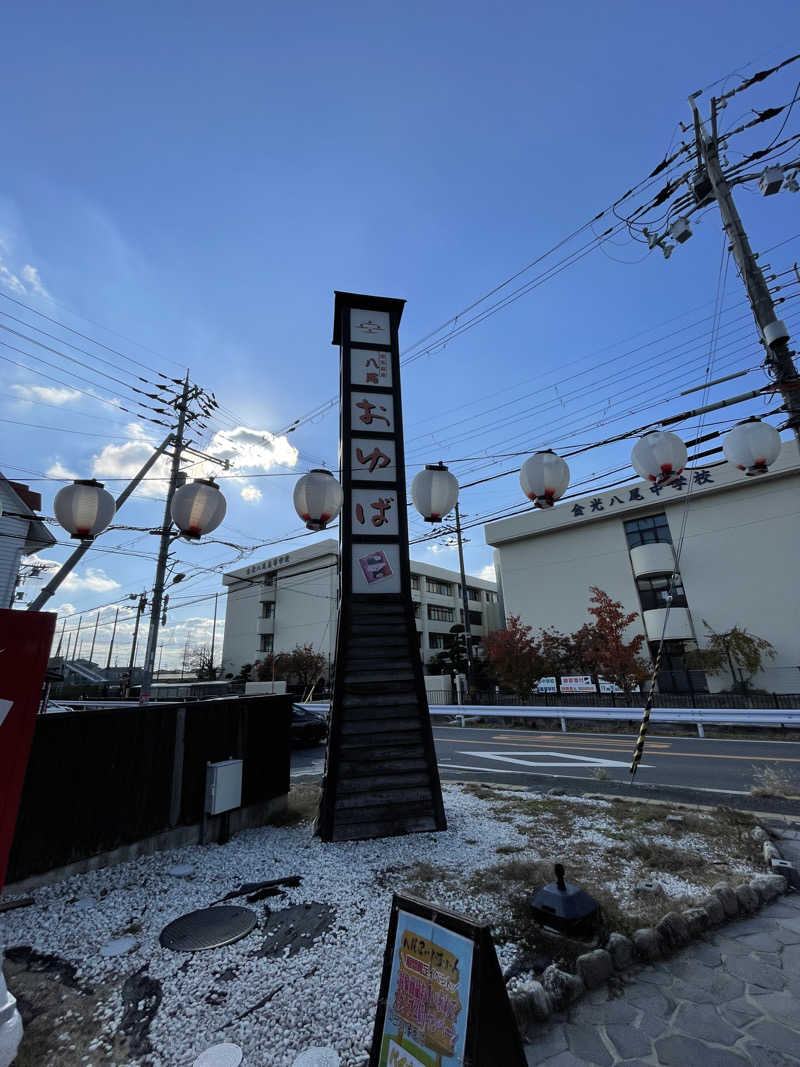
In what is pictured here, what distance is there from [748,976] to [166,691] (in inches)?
1115

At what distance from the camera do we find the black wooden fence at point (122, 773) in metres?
4.42

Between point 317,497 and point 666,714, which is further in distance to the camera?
point 666,714

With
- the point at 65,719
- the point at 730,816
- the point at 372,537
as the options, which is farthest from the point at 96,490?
the point at 730,816

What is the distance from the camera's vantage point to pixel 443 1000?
77.8 inches

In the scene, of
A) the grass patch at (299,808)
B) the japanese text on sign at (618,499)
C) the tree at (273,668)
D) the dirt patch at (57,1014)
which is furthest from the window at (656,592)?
the tree at (273,668)

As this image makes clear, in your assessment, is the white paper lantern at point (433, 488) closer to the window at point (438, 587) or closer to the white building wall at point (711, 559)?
the white building wall at point (711, 559)

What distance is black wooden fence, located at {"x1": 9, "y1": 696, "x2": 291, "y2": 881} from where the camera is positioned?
14.5ft

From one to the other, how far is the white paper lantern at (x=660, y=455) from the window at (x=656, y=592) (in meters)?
21.8

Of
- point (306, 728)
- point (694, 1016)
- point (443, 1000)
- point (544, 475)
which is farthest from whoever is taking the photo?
point (306, 728)

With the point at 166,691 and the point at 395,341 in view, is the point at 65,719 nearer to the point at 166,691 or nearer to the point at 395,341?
the point at 395,341

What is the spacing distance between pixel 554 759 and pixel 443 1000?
10731 millimetres

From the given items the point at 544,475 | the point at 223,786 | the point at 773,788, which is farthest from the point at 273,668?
the point at 544,475

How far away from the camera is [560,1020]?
2799mm

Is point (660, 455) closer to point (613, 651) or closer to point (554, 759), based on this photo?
point (554, 759)
